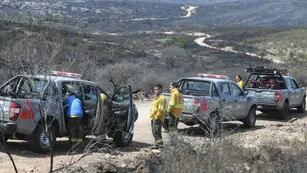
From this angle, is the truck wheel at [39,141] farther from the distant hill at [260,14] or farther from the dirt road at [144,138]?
the distant hill at [260,14]

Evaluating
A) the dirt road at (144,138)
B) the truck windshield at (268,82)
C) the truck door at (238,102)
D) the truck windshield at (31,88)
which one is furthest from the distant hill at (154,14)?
the truck windshield at (31,88)

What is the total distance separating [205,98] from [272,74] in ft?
22.8

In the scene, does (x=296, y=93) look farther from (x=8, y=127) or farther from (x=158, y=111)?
(x=8, y=127)

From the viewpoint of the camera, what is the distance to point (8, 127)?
11.8m

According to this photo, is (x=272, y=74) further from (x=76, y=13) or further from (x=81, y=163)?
(x=76, y=13)

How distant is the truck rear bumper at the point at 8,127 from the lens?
1177 centimetres

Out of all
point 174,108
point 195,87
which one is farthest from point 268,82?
point 174,108

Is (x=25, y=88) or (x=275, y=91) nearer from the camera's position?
(x=25, y=88)

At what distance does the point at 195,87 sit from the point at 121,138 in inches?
169

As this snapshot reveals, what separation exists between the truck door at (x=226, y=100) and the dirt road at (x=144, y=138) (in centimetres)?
48

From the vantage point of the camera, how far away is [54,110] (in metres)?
12.3

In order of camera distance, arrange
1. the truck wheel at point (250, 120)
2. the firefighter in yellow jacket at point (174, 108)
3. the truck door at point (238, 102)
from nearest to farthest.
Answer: the firefighter in yellow jacket at point (174, 108) < the truck door at point (238, 102) < the truck wheel at point (250, 120)

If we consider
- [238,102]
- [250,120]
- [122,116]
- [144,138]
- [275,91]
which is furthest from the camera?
[275,91]

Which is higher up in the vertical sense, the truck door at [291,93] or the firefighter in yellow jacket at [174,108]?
the firefighter in yellow jacket at [174,108]
